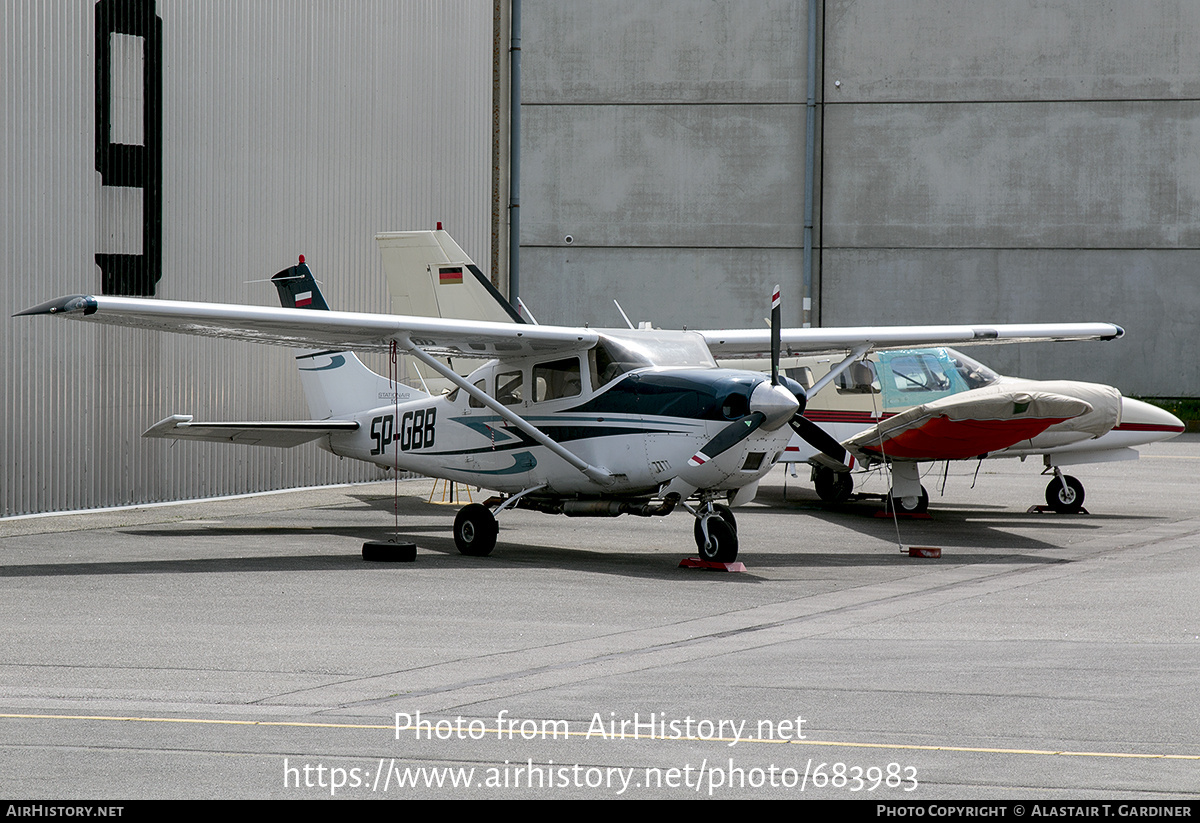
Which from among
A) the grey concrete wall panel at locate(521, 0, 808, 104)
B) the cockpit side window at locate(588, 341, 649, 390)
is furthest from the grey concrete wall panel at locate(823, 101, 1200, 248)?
the cockpit side window at locate(588, 341, 649, 390)

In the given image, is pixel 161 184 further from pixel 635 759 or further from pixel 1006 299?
pixel 1006 299

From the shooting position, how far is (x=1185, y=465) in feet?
83.3

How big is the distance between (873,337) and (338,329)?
19.8ft

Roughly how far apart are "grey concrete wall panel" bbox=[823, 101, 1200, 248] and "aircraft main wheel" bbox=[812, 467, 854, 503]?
55.0 ft

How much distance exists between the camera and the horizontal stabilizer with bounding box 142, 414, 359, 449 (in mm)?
15180

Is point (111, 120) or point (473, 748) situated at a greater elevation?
point (111, 120)

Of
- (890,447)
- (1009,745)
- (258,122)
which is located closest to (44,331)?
(258,122)

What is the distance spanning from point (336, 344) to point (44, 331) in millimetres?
5052

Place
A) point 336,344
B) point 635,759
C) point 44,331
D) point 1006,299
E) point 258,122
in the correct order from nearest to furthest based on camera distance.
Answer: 1. point 635,759
2. point 336,344
3. point 44,331
4. point 258,122
5. point 1006,299

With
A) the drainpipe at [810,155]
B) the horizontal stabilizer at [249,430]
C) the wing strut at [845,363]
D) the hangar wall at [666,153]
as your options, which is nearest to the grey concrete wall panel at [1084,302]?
the drainpipe at [810,155]

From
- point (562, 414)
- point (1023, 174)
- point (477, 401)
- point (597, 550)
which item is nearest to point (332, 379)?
point (477, 401)

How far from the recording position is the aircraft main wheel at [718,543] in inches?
518

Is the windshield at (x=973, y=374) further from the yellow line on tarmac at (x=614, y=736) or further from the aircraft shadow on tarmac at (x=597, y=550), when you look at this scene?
the yellow line on tarmac at (x=614, y=736)

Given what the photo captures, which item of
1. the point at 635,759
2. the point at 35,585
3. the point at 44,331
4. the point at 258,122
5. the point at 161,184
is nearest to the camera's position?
the point at 635,759
